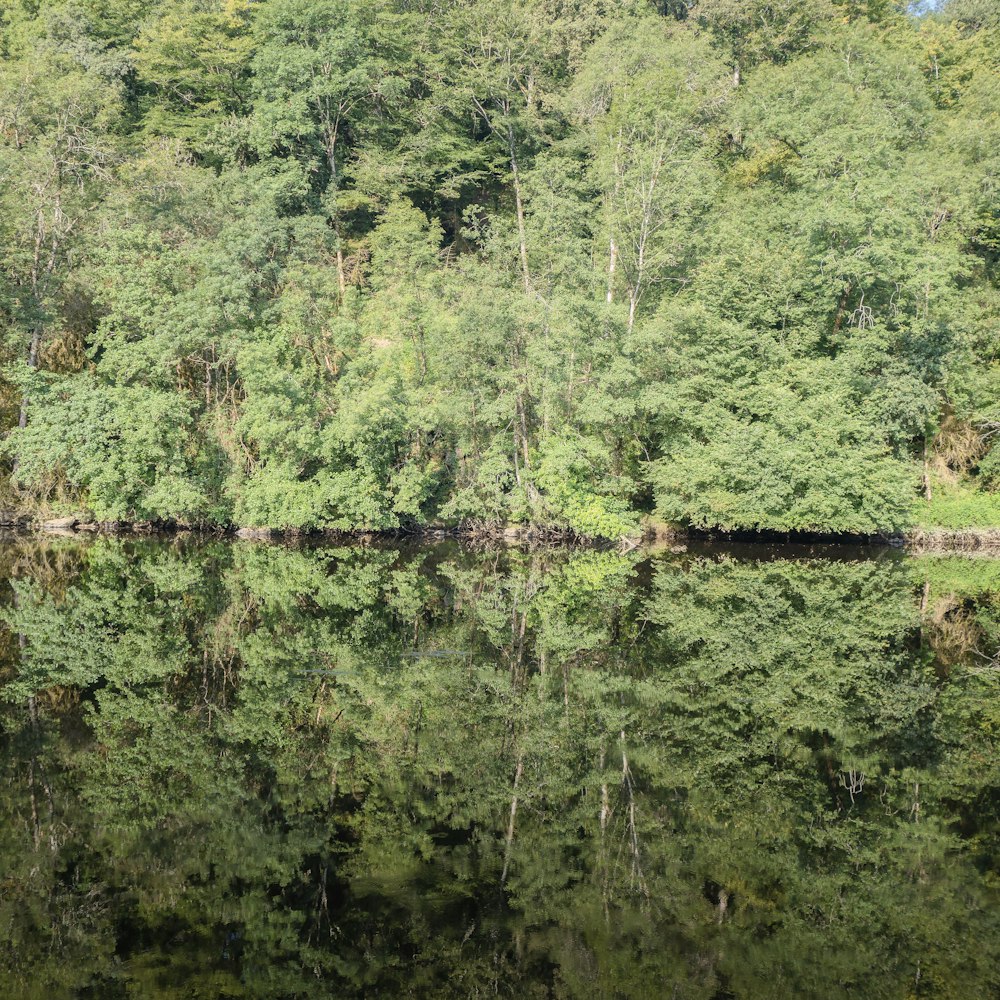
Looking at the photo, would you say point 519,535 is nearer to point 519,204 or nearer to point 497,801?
point 519,204

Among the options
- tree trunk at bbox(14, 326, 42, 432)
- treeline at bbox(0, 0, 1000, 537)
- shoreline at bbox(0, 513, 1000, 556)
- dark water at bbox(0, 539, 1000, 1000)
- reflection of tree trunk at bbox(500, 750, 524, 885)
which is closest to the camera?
dark water at bbox(0, 539, 1000, 1000)

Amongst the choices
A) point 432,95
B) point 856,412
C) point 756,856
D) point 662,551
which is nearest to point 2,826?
point 756,856

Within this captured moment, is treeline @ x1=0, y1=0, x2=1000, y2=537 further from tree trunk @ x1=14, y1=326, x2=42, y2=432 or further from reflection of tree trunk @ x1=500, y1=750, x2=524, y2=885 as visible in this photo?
reflection of tree trunk @ x1=500, y1=750, x2=524, y2=885

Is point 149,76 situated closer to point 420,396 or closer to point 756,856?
point 420,396

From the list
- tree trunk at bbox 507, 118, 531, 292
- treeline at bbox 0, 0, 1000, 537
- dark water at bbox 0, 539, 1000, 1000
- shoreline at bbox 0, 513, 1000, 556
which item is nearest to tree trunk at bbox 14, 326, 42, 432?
treeline at bbox 0, 0, 1000, 537

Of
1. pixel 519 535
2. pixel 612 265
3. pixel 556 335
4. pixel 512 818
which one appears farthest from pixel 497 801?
pixel 612 265

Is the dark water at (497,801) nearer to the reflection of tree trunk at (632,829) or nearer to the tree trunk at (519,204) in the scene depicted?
the reflection of tree trunk at (632,829)

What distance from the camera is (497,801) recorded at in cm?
1001

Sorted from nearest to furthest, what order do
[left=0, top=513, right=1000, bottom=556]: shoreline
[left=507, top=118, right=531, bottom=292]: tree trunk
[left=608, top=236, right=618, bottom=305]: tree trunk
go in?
[left=0, top=513, right=1000, bottom=556]: shoreline
[left=608, top=236, right=618, bottom=305]: tree trunk
[left=507, top=118, right=531, bottom=292]: tree trunk

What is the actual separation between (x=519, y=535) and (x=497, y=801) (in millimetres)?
22407

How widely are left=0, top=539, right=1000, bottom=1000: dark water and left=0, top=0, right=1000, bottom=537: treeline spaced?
11.6 m

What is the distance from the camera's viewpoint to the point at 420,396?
30953mm

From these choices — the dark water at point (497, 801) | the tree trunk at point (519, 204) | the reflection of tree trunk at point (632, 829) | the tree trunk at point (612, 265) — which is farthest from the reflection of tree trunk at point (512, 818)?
the tree trunk at point (519, 204)

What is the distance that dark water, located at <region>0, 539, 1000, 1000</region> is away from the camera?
7.30m
